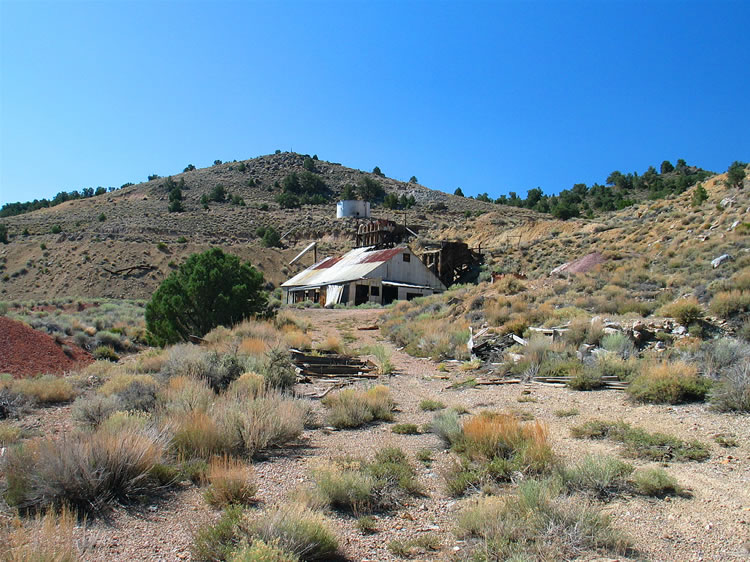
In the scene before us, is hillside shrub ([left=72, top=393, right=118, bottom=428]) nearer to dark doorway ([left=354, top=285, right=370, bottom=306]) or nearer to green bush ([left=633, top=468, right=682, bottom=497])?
green bush ([left=633, top=468, right=682, bottom=497])

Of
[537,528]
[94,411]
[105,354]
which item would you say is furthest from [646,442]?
[105,354]

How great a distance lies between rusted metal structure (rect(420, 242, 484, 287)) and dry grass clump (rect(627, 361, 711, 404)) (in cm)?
3525

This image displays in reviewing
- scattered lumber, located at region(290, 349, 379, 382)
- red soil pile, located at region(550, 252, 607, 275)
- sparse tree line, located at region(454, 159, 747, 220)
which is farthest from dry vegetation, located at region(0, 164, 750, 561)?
sparse tree line, located at region(454, 159, 747, 220)

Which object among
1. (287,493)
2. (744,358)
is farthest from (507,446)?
(744,358)

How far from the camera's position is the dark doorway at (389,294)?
4050 cm

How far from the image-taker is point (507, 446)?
6660 mm

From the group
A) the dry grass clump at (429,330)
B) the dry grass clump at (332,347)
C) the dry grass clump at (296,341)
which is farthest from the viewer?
the dry grass clump at (429,330)

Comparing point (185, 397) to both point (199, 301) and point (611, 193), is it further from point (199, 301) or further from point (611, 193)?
point (611, 193)

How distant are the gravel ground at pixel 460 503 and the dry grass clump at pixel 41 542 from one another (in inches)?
11.3

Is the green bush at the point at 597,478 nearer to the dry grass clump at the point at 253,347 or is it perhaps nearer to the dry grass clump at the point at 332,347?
the dry grass clump at the point at 253,347

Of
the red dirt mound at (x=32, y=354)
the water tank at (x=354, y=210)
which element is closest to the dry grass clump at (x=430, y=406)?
the red dirt mound at (x=32, y=354)

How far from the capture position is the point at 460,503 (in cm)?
555

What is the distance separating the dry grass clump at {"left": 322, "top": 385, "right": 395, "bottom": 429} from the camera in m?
9.12

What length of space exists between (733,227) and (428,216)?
54982mm
